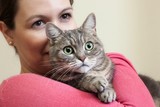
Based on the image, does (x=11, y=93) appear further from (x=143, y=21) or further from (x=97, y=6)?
(x=143, y=21)

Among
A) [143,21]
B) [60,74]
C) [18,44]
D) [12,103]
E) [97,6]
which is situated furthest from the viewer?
[143,21]

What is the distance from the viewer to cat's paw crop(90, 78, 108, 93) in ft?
2.81

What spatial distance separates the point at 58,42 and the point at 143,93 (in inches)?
14.3

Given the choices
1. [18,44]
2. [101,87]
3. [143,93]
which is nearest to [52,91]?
[101,87]

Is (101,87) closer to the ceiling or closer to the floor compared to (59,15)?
closer to the floor

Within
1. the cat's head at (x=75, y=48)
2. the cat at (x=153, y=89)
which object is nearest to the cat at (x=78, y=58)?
the cat's head at (x=75, y=48)

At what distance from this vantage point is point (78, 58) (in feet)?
3.17

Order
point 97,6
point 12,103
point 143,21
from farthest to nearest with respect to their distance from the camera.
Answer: point 143,21 → point 97,6 → point 12,103

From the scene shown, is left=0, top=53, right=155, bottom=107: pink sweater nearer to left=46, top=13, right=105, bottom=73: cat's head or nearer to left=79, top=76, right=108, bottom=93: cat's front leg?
left=79, top=76, right=108, bottom=93: cat's front leg

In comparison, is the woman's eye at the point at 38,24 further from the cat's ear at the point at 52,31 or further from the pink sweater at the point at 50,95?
the pink sweater at the point at 50,95

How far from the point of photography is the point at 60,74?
1.01m

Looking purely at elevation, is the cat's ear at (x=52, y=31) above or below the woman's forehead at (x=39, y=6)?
below

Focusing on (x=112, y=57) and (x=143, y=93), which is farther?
(x=112, y=57)

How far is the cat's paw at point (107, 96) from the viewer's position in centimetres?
80
